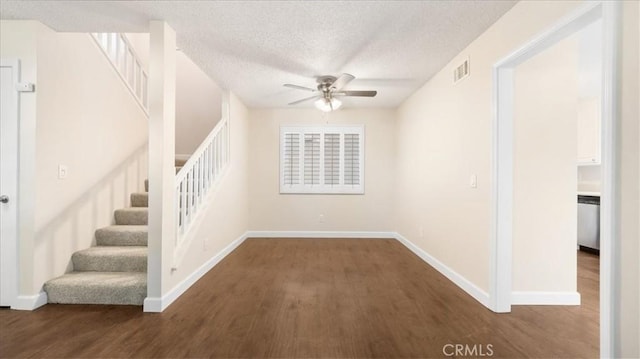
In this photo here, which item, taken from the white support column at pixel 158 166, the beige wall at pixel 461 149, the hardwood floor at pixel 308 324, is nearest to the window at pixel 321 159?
the beige wall at pixel 461 149

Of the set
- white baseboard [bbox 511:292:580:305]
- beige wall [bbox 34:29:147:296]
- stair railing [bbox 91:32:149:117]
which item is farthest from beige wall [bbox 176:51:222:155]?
white baseboard [bbox 511:292:580:305]

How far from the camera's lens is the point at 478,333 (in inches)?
89.0

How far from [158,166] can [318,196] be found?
12.4 feet

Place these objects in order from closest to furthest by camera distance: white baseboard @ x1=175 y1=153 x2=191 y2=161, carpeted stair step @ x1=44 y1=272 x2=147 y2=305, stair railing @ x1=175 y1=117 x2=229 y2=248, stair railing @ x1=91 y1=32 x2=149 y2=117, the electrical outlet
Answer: carpeted stair step @ x1=44 y1=272 x2=147 y2=305 → the electrical outlet → stair railing @ x1=175 y1=117 x2=229 y2=248 → stair railing @ x1=91 y1=32 x2=149 y2=117 → white baseboard @ x1=175 y1=153 x2=191 y2=161

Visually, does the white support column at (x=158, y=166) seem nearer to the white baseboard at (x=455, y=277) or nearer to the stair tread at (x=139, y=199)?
the stair tread at (x=139, y=199)

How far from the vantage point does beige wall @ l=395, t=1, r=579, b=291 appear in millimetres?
2504

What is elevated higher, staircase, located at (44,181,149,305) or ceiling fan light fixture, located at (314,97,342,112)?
ceiling fan light fixture, located at (314,97,342,112)

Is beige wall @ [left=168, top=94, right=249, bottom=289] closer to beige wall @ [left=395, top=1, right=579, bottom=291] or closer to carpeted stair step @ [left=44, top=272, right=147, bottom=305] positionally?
carpeted stair step @ [left=44, top=272, right=147, bottom=305]

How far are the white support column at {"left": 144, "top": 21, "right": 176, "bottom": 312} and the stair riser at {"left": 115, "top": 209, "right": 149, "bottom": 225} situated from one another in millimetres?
1245

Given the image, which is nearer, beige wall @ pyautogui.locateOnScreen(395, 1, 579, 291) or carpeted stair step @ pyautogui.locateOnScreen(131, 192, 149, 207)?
beige wall @ pyautogui.locateOnScreen(395, 1, 579, 291)

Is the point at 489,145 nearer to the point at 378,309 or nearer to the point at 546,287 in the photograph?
the point at 546,287

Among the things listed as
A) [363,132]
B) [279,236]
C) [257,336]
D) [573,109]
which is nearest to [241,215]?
[279,236]

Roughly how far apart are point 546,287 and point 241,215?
4583 mm

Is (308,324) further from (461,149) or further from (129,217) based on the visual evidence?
(129,217)
